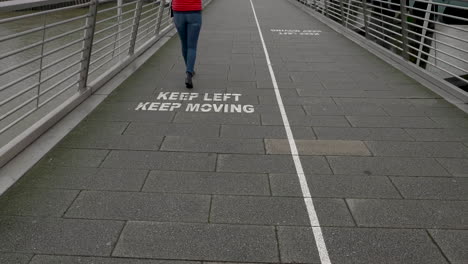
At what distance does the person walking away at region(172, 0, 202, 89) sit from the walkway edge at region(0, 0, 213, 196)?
4.01 feet

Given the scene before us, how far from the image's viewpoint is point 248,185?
3.75m

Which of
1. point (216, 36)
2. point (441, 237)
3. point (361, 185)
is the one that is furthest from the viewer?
point (216, 36)

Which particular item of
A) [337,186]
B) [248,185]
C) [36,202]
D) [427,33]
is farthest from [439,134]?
[427,33]

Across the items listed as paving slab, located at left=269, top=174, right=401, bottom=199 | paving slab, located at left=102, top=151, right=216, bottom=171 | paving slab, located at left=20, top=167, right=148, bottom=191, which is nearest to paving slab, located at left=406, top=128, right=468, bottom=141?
paving slab, located at left=269, top=174, right=401, bottom=199

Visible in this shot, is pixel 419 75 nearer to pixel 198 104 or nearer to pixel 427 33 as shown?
pixel 198 104

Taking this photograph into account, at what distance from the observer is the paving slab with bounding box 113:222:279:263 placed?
9.17ft

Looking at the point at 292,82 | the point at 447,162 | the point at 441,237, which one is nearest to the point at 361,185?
the point at 441,237

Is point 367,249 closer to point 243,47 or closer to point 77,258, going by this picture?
point 77,258

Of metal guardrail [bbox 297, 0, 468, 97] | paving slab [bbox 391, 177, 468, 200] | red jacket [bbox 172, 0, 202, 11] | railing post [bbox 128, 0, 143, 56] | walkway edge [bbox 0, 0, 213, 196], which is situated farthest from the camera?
railing post [bbox 128, 0, 143, 56]

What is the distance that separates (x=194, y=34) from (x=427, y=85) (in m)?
4.01

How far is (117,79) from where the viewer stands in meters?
7.09

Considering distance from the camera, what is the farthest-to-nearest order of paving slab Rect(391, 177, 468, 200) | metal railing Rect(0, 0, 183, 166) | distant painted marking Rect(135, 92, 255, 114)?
distant painted marking Rect(135, 92, 255, 114)
metal railing Rect(0, 0, 183, 166)
paving slab Rect(391, 177, 468, 200)

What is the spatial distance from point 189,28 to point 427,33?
8.21m

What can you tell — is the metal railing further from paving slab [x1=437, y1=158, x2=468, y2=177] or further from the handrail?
paving slab [x1=437, y1=158, x2=468, y2=177]
